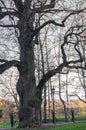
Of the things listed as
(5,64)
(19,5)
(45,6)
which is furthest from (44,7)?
(5,64)

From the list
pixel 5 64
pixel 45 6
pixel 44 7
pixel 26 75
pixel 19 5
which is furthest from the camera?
pixel 26 75

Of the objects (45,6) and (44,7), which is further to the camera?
(45,6)

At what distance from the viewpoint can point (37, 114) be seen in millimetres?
26078

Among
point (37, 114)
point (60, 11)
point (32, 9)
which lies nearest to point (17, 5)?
point (32, 9)

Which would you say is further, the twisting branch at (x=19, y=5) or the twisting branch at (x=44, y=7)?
the twisting branch at (x=19, y=5)

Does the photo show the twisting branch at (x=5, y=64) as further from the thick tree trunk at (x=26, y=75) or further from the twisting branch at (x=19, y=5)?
the twisting branch at (x=19, y=5)

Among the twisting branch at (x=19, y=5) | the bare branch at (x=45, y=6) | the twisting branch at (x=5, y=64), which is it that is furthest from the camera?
the twisting branch at (x=19, y=5)

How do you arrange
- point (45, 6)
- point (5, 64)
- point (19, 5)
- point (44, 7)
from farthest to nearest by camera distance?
point (19, 5), point (5, 64), point (45, 6), point (44, 7)

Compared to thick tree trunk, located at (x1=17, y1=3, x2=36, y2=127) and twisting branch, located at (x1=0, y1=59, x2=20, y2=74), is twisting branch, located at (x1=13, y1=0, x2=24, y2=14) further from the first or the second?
twisting branch, located at (x1=0, y1=59, x2=20, y2=74)

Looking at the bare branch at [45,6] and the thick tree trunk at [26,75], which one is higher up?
the bare branch at [45,6]

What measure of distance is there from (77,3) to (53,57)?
20.8m

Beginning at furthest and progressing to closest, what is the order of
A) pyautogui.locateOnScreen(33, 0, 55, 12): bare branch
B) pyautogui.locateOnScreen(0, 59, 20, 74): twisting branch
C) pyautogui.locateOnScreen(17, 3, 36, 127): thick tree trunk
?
pyautogui.locateOnScreen(17, 3, 36, 127): thick tree trunk < pyautogui.locateOnScreen(0, 59, 20, 74): twisting branch < pyautogui.locateOnScreen(33, 0, 55, 12): bare branch

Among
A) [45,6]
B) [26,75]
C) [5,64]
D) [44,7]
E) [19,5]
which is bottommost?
[26,75]

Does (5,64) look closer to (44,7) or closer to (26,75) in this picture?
(26,75)
